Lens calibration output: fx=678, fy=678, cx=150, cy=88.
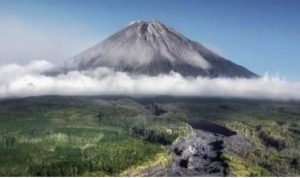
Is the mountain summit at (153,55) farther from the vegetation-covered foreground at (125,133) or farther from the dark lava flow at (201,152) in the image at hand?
the dark lava flow at (201,152)

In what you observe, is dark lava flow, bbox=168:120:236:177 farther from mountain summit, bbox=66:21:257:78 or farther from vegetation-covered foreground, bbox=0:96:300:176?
mountain summit, bbox=66:21:257:78

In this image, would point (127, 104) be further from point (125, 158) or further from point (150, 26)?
point (125, 158)

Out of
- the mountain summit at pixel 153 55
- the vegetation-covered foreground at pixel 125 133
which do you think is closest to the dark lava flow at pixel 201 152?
the vegetation-covered foreground at pixel 125 133

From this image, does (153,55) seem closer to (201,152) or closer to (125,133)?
(125,133)

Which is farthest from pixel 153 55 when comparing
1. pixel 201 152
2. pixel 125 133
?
pixel 201 152

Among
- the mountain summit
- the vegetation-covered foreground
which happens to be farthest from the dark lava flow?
the mountain summit
